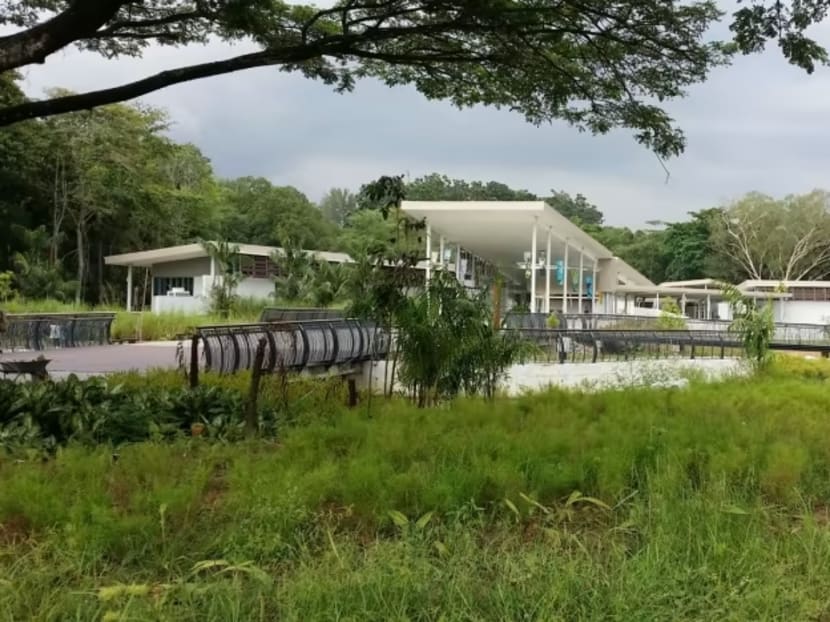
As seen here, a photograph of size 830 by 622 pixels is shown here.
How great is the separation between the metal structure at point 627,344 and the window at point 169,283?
21.8 metres

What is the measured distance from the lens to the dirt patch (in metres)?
3.22

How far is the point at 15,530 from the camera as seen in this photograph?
332 centimetres

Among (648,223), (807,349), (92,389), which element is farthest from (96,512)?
(648,223)

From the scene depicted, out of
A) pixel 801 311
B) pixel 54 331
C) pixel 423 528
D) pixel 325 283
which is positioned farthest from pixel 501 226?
pixel 423 528

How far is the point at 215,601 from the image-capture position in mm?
2637

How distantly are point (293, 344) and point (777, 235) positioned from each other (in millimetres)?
51462

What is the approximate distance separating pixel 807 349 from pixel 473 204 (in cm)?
1176

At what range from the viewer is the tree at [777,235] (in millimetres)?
52656

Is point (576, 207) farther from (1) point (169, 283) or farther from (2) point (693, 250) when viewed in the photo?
(1) point (169, 283)

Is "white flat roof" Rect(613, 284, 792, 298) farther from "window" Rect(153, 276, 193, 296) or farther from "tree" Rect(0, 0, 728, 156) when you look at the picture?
"tree" Rect(0, 0, 728, 156)

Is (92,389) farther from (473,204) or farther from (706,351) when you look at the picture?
(473,204)

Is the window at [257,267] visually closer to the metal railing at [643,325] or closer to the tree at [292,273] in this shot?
the tree at [292,273]

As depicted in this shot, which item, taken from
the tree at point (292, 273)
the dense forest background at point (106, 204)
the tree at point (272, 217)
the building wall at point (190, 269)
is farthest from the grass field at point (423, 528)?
the tree at point (272, 217)

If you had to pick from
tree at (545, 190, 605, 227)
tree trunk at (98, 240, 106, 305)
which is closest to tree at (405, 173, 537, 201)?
tree at (545, 190, 605, 227)
